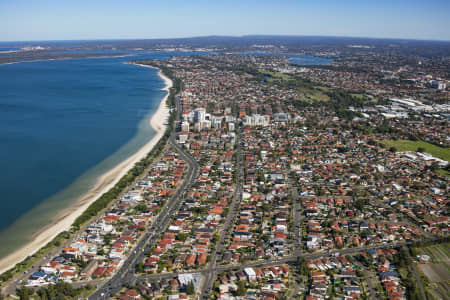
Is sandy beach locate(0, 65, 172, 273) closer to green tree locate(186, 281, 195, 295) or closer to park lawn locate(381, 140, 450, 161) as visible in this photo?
green tree locate(186, 281, 195, 295)

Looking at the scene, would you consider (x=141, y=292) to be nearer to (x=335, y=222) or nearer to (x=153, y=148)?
(x=335, y=222)

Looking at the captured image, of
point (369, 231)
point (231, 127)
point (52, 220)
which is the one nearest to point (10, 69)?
point (231, 127)

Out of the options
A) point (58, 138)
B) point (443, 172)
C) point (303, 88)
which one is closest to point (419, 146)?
point (443, 172)

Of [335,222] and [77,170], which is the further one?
[77,170]

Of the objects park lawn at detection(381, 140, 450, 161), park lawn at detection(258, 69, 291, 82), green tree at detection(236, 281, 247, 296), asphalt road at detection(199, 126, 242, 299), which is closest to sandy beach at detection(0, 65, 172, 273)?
asphalt road at detection(199, 126, 242, 299)

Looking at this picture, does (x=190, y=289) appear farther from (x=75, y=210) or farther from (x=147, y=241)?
(x=75, y=210)

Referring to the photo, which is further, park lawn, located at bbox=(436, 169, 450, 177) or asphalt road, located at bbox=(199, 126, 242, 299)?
park lawn, located at bbox=(436, 169, 450, 177)
